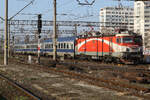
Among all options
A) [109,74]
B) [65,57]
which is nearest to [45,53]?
[65,57]

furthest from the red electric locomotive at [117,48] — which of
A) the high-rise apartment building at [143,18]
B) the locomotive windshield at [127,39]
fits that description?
the high-rise apartment building at [143,18]

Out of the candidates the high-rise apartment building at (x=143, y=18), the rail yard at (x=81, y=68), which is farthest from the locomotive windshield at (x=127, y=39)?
the high-rise apartment building at (x=143, y=18)

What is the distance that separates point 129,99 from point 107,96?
94cm

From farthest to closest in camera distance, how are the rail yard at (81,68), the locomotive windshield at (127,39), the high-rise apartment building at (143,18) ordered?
the high-rise apartment building at (143,18)
the locomotive windshield at (127,39)
the rail yard at (81,68)

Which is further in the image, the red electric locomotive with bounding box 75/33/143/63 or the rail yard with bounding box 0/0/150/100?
the red electric locomotive with bounding box 75/33/143/63

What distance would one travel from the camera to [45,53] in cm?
4253

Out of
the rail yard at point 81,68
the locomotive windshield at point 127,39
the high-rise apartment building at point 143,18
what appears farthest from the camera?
the high-rise apartment building at point 143,18

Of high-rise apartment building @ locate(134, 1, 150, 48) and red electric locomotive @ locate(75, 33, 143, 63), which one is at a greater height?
high-rise apartment building @ locate(134, 1, 150, 48)

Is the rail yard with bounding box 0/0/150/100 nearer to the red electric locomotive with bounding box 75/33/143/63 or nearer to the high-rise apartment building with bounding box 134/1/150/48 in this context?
the red electric locomotive with bounding box 75/33/143/63

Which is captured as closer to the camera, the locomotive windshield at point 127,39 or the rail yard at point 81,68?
the rail yard at point 81,68

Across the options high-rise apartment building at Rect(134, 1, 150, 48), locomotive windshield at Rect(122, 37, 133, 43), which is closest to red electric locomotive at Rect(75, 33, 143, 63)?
locomotive windshield at Rect(122, 37, 133, 43)

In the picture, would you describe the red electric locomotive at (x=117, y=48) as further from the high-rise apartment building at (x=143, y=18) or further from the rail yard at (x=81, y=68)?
the high-rise apartment building at (x=143, y=18)

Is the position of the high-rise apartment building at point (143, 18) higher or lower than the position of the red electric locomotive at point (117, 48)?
higher

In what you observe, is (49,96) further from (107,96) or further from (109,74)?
(109,74)
